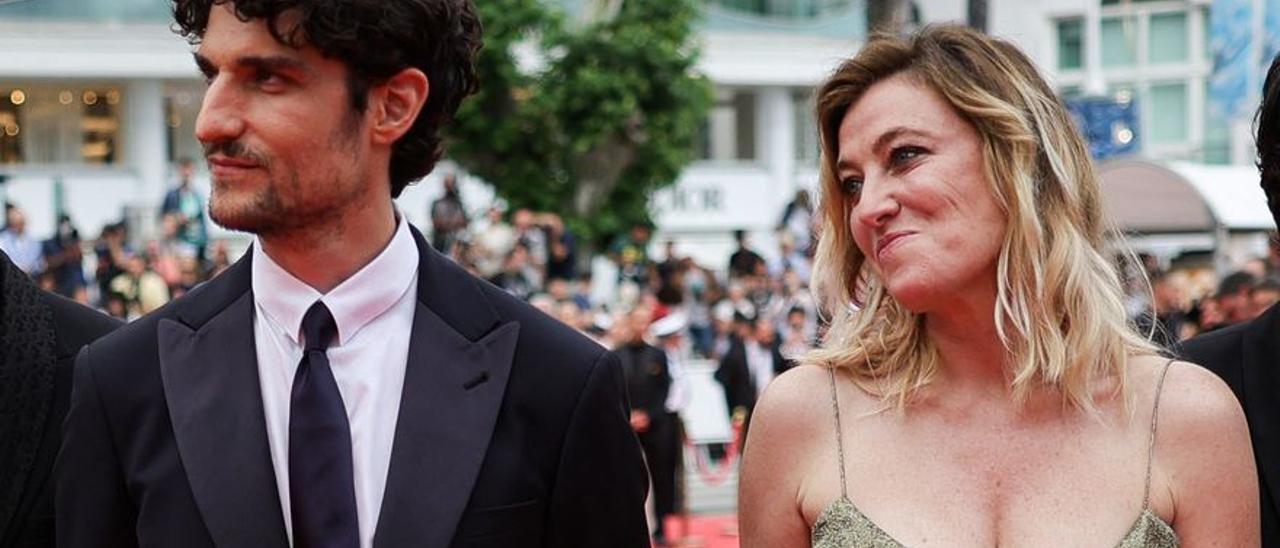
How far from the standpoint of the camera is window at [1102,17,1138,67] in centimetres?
4288

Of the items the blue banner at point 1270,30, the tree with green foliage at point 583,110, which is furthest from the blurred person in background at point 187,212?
the blue banner at point 1270,30

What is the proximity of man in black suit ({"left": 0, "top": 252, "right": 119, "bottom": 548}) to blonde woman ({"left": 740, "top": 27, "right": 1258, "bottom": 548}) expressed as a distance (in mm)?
1312

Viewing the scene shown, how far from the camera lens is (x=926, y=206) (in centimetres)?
366

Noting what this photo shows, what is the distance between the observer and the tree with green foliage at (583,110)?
103ft

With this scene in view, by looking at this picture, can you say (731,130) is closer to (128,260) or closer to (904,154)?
(128,260)

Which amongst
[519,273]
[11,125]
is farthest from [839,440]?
[11,125]

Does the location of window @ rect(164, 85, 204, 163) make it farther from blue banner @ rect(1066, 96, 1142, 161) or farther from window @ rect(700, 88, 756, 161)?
blue banner @ rect(1066, 96, 1142, 161)

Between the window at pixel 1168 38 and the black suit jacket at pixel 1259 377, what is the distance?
129 ft

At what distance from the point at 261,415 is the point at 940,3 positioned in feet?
34.1

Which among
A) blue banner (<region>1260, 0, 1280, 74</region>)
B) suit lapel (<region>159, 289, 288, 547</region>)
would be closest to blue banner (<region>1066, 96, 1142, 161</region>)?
blue banner (<region>1260, 0, 1280, 74</region>)

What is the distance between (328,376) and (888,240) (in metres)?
1.02

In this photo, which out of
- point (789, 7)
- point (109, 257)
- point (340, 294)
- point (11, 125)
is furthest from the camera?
point (789, 7)

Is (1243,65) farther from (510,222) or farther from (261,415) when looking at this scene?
(510,222)

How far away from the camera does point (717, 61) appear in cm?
4556
